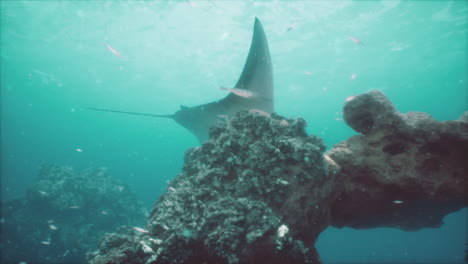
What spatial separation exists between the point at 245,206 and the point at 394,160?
288 centimetres

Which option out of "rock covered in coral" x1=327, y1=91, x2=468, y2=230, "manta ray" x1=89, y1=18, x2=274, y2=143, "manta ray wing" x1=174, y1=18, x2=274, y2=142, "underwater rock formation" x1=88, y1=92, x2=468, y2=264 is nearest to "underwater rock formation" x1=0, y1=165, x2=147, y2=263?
"manta ray" x1=89, y1=18, x2=274, y2=143

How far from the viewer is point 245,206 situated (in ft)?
7.45

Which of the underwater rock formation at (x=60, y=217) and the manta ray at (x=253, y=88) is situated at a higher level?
the manta ray at (x=253, y=88)

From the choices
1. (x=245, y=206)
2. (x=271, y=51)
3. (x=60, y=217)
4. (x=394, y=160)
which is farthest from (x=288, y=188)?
(x=271, y=51)

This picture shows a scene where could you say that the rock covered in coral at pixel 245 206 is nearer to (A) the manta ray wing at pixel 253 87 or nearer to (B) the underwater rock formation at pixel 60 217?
(A) the manta ray wing at pixel 253 87

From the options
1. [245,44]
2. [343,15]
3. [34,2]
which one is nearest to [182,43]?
[245,44]

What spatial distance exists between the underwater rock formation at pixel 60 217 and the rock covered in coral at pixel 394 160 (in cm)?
1453

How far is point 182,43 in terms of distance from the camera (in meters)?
21.9

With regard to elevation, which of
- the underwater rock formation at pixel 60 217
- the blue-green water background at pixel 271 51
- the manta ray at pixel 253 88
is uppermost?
the blue-green water background at pixel 271 51

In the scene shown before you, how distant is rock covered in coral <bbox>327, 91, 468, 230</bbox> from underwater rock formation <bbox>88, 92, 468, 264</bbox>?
0.05 ft

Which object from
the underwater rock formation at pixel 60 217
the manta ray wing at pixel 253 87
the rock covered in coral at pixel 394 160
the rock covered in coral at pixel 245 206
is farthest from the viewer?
the underwater rock formation at pixel 60 217

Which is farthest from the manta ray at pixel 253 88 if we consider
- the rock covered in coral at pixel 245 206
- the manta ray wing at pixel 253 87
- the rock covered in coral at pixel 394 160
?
the rock covered in coral at pixel 394 160

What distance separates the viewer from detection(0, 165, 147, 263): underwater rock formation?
37.0 ft

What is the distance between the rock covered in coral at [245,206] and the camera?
204 cm
